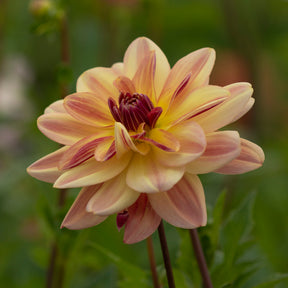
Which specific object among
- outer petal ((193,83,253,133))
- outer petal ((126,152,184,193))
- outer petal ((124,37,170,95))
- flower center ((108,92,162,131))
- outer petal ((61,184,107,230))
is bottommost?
outer petal ((61,184,107,230))

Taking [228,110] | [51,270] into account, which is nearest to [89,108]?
[228,110]

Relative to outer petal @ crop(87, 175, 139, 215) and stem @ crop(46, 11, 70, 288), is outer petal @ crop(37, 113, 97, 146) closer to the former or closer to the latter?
outer petal @ crop(87, 175, 139, 215)

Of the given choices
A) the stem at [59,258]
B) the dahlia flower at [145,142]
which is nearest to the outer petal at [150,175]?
the dahlia flower at [145,142]

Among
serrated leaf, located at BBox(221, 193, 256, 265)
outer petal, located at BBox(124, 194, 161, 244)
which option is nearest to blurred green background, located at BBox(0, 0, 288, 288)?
serrated leaf, located at BBox(221, 193, 256, 265)

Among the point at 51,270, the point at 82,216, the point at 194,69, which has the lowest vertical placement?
the point at 51,270

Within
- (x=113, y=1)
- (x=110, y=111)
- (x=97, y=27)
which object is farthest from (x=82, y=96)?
(x=97, y=27)

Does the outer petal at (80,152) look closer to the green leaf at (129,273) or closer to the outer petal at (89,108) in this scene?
the outer petal at (89,108)

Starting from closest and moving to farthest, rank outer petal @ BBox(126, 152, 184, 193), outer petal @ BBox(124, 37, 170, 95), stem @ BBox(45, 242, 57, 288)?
1. outer petal @ BBox(126, 152, 184, 193)
2. outer petal @ BBox(124, 37, 170, 95)
3. stem @ BBox(45, 242, 57, 288)

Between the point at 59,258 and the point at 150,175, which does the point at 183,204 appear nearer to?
the point at 150,175

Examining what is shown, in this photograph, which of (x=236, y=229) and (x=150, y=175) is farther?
(x=236, y=229)
